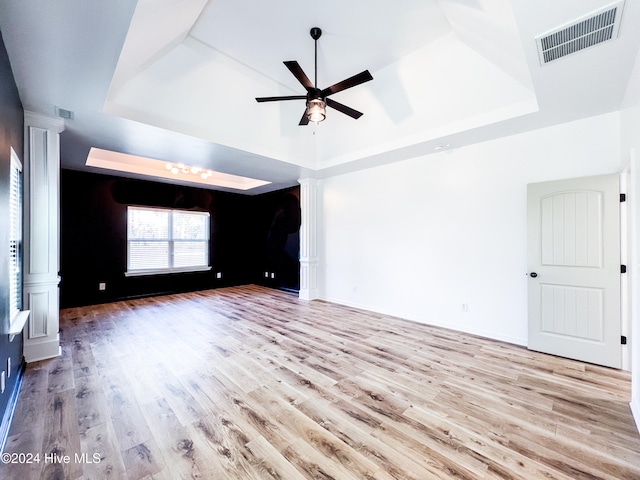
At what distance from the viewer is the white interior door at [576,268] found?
2.79 metres

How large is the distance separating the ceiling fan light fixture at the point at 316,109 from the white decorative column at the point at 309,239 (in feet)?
10.0

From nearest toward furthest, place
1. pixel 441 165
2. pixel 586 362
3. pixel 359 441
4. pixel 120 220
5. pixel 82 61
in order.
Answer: pixel 359 441, pixel 82 61, pixel 586 362, pixel 441 165, pixel 120 220

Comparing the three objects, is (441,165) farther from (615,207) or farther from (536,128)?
(615,207)

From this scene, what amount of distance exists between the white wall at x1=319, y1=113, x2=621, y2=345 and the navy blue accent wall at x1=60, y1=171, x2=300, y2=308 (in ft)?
7.49

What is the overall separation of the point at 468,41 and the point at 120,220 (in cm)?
683

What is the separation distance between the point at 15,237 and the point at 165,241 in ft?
13.8

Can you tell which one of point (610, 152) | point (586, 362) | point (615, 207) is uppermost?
point (610, 152)

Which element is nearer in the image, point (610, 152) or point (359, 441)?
point (359, 441)

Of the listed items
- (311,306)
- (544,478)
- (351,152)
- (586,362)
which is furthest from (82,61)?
(586,362)

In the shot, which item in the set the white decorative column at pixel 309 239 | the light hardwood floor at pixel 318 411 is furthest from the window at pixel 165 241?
the white decorative column at pixel 309 239

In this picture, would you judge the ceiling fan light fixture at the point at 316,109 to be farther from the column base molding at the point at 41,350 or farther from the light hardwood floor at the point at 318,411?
the column base molding at the point at 41,350

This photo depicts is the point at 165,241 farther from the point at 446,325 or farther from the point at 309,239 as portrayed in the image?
the point at 446,325

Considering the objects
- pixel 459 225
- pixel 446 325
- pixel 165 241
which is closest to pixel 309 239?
pixel 459 225

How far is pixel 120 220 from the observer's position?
5871 millimetres
